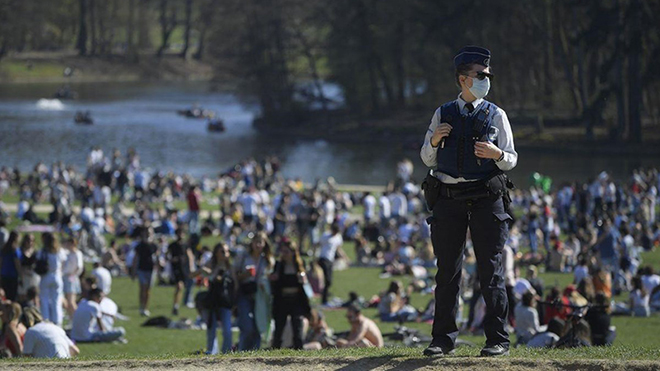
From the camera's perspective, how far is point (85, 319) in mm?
14430

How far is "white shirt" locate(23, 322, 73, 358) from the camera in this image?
10.2 meters

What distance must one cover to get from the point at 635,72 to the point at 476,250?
52.6m

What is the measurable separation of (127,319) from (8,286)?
2594 millimetres

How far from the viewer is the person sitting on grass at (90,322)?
47.2 ft

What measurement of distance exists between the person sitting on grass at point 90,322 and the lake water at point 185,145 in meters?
38.6

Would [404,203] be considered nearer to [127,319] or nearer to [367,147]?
[127,319]

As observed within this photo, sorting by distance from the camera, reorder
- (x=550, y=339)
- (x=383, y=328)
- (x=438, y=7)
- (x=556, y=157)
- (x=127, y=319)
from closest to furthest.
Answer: (x=550, y=339) → (x=383, y=328) → (x=127, y=319) → (x=556, y=157) → (x=438, y=7)

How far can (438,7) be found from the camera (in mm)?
68688

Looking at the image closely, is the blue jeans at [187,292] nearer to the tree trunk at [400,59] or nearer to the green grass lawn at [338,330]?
the green grass lawn at [338,330]

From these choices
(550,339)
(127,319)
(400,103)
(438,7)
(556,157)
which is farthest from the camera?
(400,103)

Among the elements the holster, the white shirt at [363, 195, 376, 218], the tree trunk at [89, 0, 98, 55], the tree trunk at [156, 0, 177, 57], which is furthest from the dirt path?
the tree trunk at [156, 0, 177, 57]

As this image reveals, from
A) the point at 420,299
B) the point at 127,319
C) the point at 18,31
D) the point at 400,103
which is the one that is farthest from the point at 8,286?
the point at 18,31

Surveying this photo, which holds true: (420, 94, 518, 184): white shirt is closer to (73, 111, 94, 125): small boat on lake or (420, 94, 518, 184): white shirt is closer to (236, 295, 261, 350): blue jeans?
(236, 295, 261, 350): blue jeans

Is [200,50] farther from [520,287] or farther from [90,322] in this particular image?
[90,322]
